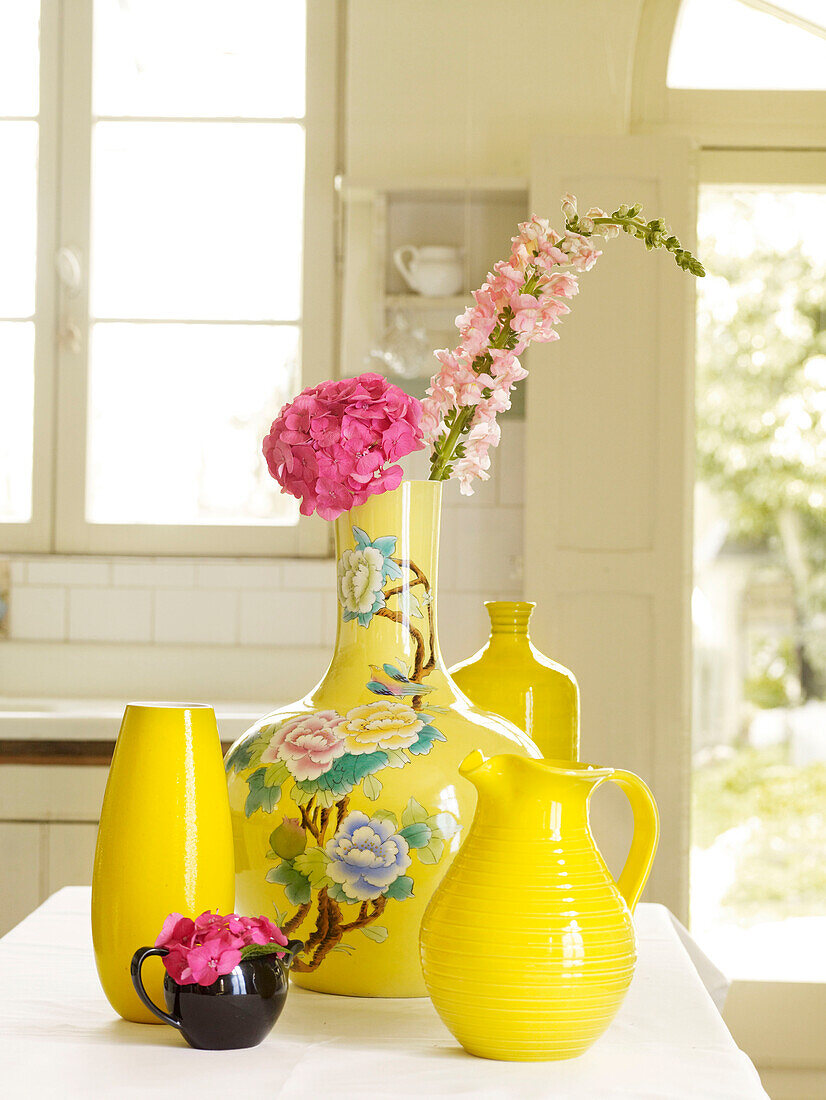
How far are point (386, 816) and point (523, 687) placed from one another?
29 centimetres

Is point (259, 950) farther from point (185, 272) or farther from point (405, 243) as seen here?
point (185, 272)

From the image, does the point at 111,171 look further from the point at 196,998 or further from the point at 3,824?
the point at 196,998

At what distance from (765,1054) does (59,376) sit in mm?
2327

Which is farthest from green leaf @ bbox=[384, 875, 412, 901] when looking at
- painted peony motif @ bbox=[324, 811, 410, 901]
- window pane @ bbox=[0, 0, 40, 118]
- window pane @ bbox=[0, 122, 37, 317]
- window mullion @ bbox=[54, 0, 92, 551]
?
window pane @ bbox=[0, 0, 40, 118]

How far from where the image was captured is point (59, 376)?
307 centimetres

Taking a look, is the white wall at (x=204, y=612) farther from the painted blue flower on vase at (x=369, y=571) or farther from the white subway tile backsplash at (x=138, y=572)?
the painted blue flower on vase at (x=369, y=571)

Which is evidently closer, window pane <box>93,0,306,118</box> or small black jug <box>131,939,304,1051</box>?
small black jug <box>131,939,304,1051</box>

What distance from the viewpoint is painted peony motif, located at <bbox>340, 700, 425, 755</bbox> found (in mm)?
877

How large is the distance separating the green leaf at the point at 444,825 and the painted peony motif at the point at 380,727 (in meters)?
0.06

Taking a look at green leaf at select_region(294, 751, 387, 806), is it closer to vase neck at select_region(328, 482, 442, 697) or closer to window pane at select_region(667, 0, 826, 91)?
vase neck at select_region(328, 482, 442, 697)

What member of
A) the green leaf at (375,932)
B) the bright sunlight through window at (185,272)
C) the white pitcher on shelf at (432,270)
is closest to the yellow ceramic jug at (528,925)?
the green leaf at (375,932)

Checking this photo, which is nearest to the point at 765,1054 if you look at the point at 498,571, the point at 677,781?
the point at 677,781

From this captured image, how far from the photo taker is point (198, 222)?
122 inches

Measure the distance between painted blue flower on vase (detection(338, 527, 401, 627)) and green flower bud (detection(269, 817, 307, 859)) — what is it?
166 millimetres
